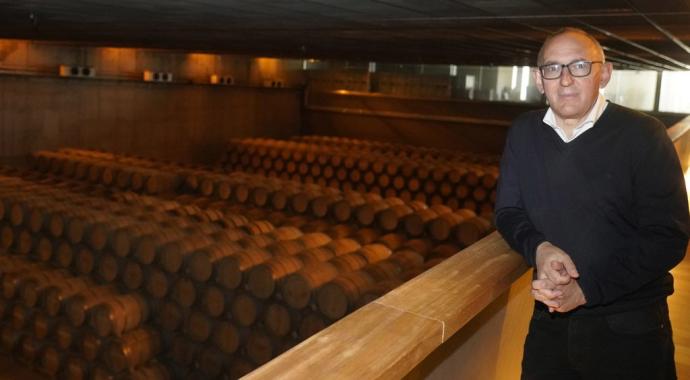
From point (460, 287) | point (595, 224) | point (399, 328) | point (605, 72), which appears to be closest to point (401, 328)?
point (399, 328)

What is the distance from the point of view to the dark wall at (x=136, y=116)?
438 inches

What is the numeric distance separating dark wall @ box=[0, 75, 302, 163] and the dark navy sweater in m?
11.3

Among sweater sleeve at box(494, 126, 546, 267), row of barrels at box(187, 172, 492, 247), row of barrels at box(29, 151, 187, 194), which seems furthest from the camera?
row of barrels at box(29, 151, 187, 194)

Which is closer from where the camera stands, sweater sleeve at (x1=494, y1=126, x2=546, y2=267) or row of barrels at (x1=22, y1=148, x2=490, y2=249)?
sweater sleeve at (x1=494, y1=126, x2=546, y2=267)

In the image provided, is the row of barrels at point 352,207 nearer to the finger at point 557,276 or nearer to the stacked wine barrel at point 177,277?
the stacked wine barrel at point 177,277

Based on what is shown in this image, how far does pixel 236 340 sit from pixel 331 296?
3.20 ft

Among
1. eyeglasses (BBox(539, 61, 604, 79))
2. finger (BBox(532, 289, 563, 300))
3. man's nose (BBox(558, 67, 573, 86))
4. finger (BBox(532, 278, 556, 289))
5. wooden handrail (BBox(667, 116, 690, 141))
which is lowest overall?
finger (BBox(532, 289, 563, 300))

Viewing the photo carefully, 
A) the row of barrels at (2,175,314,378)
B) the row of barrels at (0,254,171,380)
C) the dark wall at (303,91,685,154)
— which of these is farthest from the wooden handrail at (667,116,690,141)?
the dark wall at (303,91,685,154)

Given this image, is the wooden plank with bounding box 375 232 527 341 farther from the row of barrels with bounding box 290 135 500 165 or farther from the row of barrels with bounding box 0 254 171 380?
the row of barrels with bounding box 290 135 500 165

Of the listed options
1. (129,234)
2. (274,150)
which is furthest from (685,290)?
(274,150)

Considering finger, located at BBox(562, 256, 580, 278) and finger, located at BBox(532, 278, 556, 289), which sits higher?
finger, located at BBox(562, 256, 580, 278)

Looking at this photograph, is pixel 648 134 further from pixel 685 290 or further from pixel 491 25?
pixel 491 25

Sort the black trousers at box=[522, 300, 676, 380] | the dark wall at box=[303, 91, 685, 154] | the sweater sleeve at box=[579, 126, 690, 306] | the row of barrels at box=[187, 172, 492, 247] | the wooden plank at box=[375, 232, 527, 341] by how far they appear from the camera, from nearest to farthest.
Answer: the wooden plank at box=[375, 232, 527, 341] < the sweater sleeve at box=[579, 126, 690, 306] < the black trousers at box=[522, 300, 676, 380] < the row of barrels at box=[187, 172, 492, 247] < the dark wall at box=[303, 91, 685, 154]

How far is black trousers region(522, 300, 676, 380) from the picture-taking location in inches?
67.7
